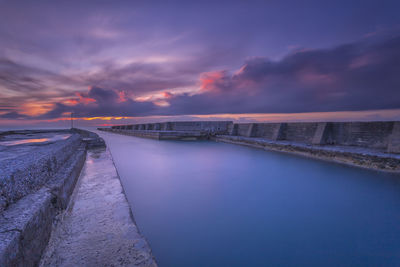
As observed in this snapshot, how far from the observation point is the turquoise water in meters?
1.69

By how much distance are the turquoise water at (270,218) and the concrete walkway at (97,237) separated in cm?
48

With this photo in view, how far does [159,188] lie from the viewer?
3438 millimetres

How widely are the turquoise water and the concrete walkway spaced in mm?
485

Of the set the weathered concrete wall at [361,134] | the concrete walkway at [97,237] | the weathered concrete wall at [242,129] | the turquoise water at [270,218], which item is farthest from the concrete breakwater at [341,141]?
the concrete walkway at [97,237]

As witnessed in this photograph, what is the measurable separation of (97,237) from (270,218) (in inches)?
81.9

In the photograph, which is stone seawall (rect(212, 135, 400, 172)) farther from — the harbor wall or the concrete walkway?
the concrete walkway

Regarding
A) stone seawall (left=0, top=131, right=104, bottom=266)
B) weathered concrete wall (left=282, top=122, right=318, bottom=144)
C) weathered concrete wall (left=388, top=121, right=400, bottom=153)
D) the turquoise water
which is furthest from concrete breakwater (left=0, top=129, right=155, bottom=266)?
weathered concrete wall (left=282, top=122, right=318, bottom=144)

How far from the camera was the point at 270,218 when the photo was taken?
2328mm

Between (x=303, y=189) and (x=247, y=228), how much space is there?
203 cm

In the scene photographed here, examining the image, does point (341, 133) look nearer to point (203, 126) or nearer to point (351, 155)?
point (351, 155)

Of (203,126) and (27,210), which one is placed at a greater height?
(203,126)

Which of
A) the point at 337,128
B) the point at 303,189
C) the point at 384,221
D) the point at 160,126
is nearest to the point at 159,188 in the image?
the point at 303,189

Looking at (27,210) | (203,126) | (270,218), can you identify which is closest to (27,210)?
(27,210)

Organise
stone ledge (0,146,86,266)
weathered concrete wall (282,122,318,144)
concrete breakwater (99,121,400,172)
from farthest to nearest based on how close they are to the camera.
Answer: weathered concrete wall (282,122,318,144), concrete breakwater (99,121,400,172), stone ledge (0,146,86,266)
